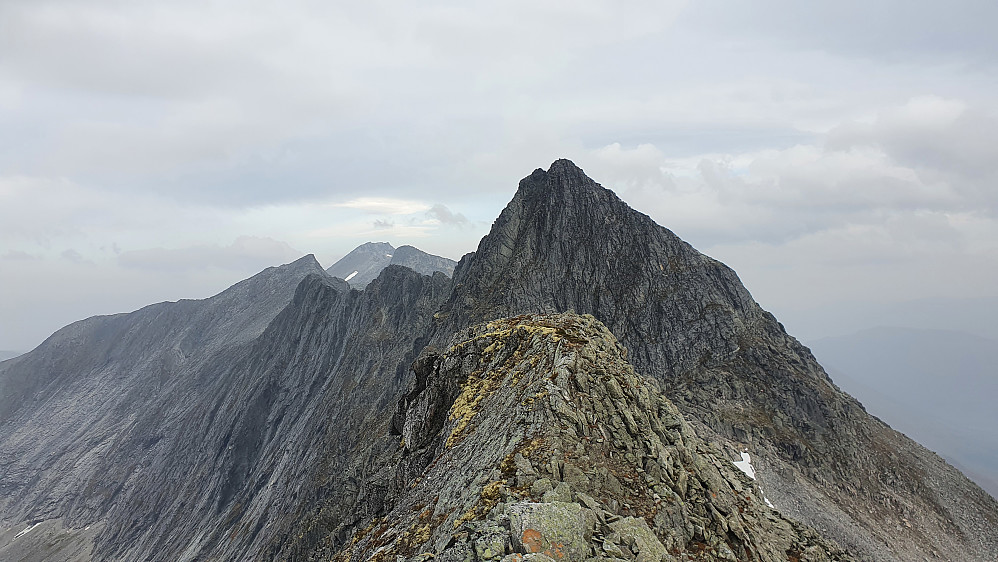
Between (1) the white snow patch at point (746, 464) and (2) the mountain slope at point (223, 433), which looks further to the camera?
(2) the mountain slope at point (223, 433)

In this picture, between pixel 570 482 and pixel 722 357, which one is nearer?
pixel 570 482

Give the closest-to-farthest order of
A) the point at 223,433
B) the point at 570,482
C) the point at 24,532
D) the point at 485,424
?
the point at 570,482 → the point at 485,424 → the point at 223,433 → the point at 24,532

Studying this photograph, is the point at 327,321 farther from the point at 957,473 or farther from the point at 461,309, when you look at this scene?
the point at 957,473

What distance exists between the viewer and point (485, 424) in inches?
749

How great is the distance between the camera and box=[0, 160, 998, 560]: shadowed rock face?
51.2ft

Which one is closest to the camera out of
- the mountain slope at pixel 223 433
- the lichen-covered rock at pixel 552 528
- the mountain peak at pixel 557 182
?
the lichen-covered rock at pixel 552 528

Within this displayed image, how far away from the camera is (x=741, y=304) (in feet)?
243

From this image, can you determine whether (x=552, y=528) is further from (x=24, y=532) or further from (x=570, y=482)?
(x=24, y=532)

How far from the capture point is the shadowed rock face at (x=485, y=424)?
15.6 meters

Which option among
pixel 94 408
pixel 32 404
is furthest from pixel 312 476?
pixel 32 404

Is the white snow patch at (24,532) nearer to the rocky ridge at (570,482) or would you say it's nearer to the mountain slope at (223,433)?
the mountain slope at (223,433)

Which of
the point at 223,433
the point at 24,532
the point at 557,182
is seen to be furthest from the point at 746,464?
the point at 24,532

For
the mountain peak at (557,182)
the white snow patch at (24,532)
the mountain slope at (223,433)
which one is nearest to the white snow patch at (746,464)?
the mountain slope at (223,433)

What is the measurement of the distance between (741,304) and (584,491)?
71551 mm
